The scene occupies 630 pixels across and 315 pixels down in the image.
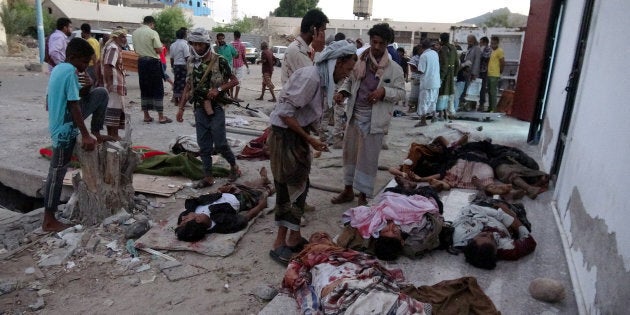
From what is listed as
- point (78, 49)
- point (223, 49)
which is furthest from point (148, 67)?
point (78, 49)

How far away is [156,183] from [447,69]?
22.3 feet

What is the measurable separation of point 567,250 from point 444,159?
7.99 ft

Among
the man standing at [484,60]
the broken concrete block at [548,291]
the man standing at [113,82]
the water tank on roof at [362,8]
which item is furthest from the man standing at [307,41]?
the water tank on roof at [362,8]

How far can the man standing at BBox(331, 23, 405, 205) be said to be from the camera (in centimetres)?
420

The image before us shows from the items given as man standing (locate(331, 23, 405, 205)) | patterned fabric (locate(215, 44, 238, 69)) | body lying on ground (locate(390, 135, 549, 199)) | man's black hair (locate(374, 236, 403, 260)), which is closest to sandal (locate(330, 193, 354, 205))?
man standing (locate(331, 23, 405, 205))

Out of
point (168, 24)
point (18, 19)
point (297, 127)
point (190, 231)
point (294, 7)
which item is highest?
point (294, 7)

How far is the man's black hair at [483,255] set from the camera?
10.7 ft

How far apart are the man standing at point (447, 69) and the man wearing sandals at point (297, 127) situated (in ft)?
22.3

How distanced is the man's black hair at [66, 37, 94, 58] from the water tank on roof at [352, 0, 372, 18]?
52.3 metres

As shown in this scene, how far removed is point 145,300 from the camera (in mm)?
3037

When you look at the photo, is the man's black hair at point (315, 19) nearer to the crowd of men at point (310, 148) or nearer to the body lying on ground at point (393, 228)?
the crowd of men at point (310, 148)

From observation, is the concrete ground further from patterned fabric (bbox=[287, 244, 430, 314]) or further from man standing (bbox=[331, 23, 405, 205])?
man standing (bbox=[331, 23, 405, 205])

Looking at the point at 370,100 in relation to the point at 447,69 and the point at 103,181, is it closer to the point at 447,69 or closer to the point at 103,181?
the point at 103,181

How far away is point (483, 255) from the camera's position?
10.7 feet
